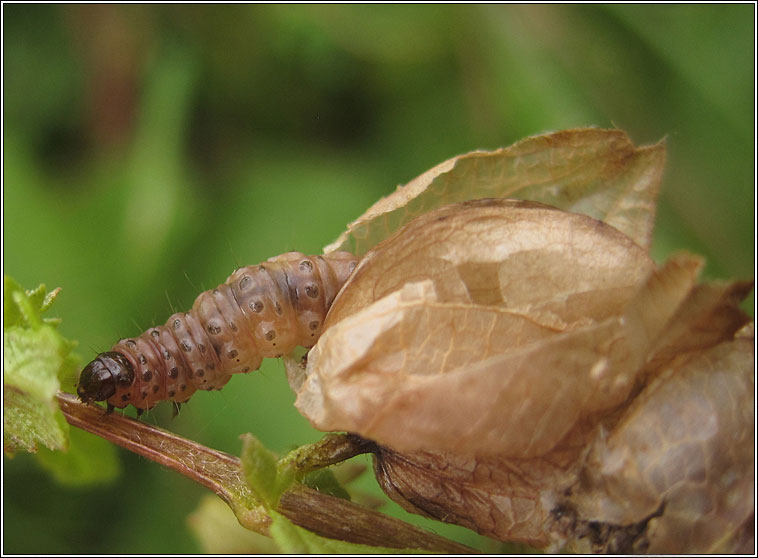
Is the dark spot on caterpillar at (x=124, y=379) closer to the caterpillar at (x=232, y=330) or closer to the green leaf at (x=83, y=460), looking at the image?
the caterpillar at (x=232, y=330)

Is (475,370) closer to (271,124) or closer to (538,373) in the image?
(538,373)

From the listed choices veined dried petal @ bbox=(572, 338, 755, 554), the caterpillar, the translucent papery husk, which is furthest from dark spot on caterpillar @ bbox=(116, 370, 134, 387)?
veined dried petal @ bbox=(572, 338, 755, 554)

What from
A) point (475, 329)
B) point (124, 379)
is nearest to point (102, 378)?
point (124, 379)

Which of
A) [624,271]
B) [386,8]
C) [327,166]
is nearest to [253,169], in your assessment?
[327,166]

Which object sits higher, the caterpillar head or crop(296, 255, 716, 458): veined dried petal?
crop(296, 255, 716, 458): veined dried petal

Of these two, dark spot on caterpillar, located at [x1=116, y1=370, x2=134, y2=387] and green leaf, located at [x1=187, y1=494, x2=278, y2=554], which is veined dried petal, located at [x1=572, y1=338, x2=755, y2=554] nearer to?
green leaf, located at [x1=187, y1=494, x2=278, y2=554]

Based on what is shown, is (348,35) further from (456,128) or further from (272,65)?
(456,128)
